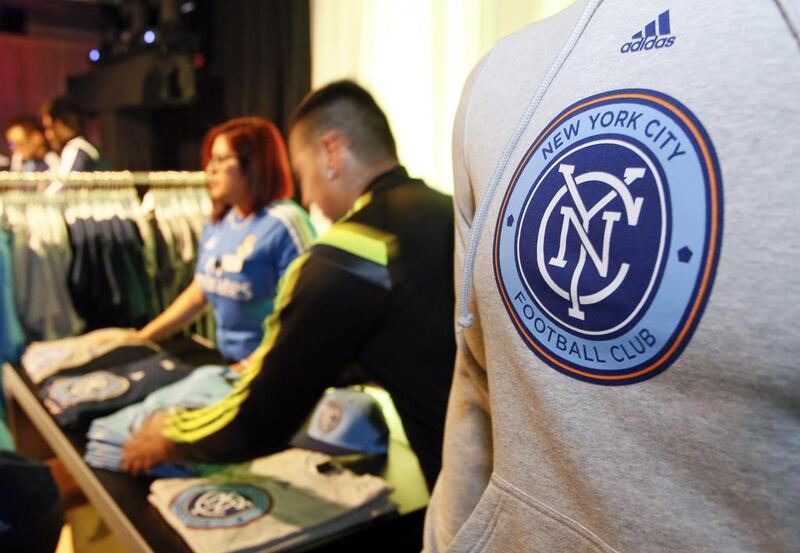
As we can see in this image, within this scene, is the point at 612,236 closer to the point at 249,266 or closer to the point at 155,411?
the point at 155,411

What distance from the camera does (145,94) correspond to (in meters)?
3.02

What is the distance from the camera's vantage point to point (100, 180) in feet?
8.45

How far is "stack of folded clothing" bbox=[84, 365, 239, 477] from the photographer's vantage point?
1184 millimetres

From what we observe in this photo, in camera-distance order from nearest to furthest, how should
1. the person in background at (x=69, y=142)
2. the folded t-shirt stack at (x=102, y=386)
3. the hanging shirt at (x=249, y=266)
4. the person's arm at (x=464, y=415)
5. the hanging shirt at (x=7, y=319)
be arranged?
the person's arm at (x=464, y=415)
the folded t-shirt stack at (x=102, y=386)
the hanging shirt at (x=249, y=266)
the hanging shirt at (x=7, y=319)
the person in background at (x=69, y=142)

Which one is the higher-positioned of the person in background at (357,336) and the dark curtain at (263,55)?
the dark curtain at (263,55)

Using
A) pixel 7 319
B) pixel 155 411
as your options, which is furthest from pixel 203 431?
pixel 7 319

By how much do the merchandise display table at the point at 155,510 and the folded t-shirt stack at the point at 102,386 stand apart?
0.15 ft

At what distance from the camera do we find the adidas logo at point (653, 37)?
1.29 feet

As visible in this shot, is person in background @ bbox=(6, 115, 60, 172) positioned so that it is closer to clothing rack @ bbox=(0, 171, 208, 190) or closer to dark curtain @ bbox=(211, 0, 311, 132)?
clothing rack @ bbox=(0, 171, 208, 190)

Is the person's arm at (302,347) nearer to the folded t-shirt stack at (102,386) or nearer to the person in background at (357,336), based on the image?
the person in background at (357,336)

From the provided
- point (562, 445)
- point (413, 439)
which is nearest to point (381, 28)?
point (413, 439)

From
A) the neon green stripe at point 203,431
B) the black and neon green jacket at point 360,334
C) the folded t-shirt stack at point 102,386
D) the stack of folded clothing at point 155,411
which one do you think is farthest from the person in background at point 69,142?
the black and neon green jacket at point 360,334

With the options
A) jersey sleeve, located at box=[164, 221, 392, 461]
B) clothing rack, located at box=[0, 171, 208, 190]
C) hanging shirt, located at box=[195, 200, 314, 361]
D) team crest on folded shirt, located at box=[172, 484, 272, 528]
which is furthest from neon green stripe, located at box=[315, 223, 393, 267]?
clothing rack, located at box=[0, 171, 208, 190]

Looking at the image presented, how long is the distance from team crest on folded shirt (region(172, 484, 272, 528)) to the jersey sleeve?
7cm
